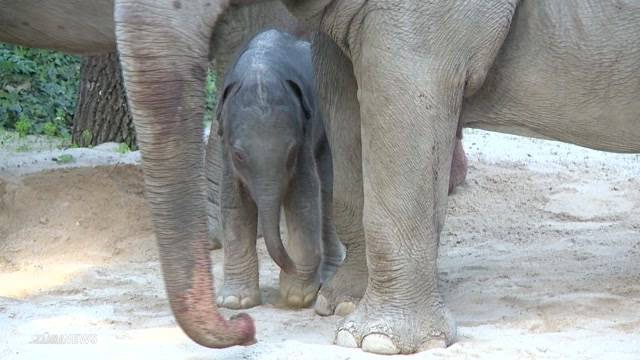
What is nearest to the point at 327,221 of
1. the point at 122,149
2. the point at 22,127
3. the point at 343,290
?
the point at 343,290

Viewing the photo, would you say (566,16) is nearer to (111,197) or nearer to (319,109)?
(319,109)

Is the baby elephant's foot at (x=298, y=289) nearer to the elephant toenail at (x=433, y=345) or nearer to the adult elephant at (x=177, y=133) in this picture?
the elephant toenail at (x=433, y=345)

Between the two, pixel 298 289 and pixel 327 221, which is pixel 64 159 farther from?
pixel 298 289

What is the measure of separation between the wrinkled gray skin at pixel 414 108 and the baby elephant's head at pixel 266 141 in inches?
8.2

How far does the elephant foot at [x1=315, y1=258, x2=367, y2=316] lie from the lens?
5711 millimetres

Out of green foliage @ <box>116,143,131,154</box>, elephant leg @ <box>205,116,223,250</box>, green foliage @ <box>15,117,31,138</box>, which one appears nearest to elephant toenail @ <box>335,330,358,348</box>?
elephant leg @ <box>205,116,223,250</box>

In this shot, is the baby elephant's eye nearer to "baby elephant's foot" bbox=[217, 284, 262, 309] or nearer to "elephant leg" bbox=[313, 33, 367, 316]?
"elephant leg" bbox=[313, 33, 367, 316]

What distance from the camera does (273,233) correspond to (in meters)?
5.46

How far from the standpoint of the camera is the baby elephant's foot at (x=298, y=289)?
595cm

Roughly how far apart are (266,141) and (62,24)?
8.03 ft

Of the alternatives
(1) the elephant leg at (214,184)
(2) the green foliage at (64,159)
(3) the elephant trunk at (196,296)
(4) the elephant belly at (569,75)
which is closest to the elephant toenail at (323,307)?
(4) the elephant belly at (569,75)

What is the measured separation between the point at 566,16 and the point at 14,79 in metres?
8.93

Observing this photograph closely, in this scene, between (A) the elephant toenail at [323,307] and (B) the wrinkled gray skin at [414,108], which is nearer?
(B) the wrinkled gray skin at [414,108]

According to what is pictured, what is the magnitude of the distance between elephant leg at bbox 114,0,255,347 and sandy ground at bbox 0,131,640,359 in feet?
2.04
